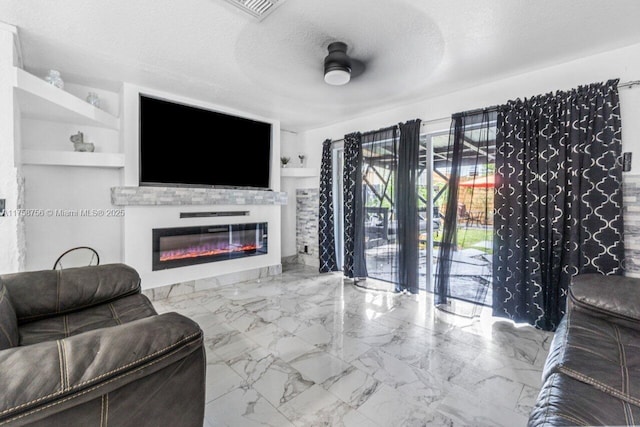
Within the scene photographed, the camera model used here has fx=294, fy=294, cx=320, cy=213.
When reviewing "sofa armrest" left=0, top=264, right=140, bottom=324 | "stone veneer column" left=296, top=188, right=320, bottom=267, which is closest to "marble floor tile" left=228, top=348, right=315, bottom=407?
"sofa armrest" left=0, top=264, right=140, bottom=324

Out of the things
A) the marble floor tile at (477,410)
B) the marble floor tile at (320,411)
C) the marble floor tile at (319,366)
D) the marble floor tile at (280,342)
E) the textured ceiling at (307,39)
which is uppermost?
the textured ceiling at (307,39)

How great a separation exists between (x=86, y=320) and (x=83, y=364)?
38.9 inches

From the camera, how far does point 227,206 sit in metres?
3.79

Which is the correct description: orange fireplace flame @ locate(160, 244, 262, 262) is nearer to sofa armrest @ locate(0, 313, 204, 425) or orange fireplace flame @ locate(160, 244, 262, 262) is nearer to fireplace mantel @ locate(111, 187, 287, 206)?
fireplace mantel @ locate(111, 187, 287, 206)

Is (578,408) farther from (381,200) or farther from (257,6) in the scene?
(381,200)

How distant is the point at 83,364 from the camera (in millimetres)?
787

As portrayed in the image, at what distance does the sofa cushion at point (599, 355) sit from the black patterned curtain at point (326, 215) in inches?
121

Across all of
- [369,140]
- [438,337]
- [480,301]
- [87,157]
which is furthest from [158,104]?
[480,301]

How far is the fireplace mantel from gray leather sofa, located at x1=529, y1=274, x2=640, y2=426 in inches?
131

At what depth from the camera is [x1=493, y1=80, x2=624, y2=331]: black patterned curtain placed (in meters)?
2.22

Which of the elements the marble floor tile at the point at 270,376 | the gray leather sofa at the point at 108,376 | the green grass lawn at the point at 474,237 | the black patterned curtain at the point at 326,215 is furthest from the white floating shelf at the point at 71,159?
the green grass lawn at the point at 474,237

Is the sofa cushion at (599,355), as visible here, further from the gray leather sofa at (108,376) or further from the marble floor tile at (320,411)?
the gray leather sofa at (108,376)

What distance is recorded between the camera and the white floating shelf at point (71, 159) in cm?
258

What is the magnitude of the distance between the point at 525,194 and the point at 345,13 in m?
2.10
